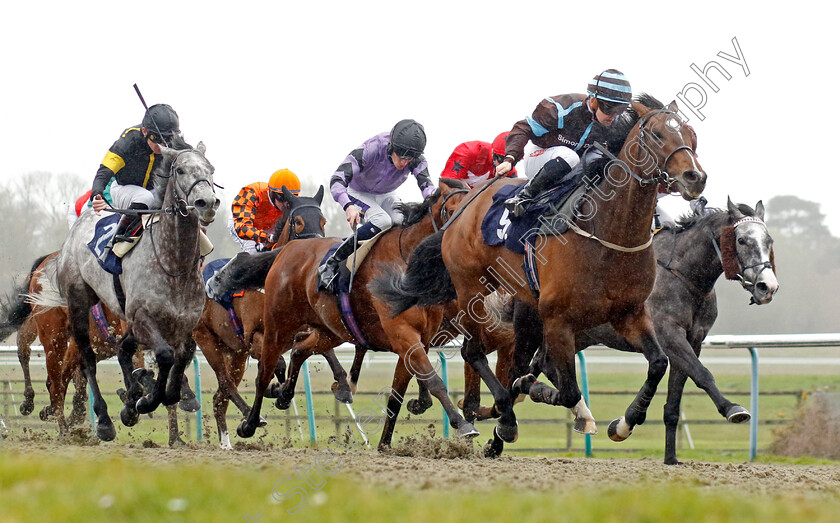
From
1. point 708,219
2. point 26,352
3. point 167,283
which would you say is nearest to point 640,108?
point 708,219

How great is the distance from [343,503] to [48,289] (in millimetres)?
5320

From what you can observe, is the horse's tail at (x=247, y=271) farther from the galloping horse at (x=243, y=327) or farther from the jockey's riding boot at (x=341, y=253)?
the jockey's riding boot at (x=341, y=253)

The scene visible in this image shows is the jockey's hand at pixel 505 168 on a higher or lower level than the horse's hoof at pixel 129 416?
higher

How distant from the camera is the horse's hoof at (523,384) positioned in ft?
18.0

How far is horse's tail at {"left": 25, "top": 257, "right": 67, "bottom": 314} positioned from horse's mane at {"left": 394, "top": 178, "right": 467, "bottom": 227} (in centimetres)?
273

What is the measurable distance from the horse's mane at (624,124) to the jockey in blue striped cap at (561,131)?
3.8 inches

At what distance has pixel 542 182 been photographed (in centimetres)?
511

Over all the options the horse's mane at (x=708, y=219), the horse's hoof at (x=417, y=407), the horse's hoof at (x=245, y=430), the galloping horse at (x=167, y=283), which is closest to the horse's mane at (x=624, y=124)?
the horse's mane at (x=708, y=219)

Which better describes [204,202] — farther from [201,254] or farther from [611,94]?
[611,94]

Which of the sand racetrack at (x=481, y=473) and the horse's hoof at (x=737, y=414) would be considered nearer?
the sand racetrack at (x=481, y=473)

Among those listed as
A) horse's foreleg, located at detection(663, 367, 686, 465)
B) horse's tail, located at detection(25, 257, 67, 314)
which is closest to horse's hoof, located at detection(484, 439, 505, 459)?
horse's foreleg, located at detection(663, 367, 686, 465)

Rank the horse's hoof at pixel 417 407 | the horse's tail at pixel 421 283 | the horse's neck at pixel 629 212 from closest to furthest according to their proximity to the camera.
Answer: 1. the horse's neck at pixel 629 212
2. the horse's tail at pixel 421 283
3. the horse's hoof at pixel 417 407

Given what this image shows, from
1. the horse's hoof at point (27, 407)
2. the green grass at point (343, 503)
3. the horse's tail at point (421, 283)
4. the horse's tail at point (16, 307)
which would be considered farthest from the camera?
the horse's hoof at point (27, 407)

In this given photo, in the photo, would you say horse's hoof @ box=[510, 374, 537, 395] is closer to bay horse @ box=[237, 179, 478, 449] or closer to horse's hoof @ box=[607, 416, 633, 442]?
bay horse @ box=[237, 179, 478, 449]
